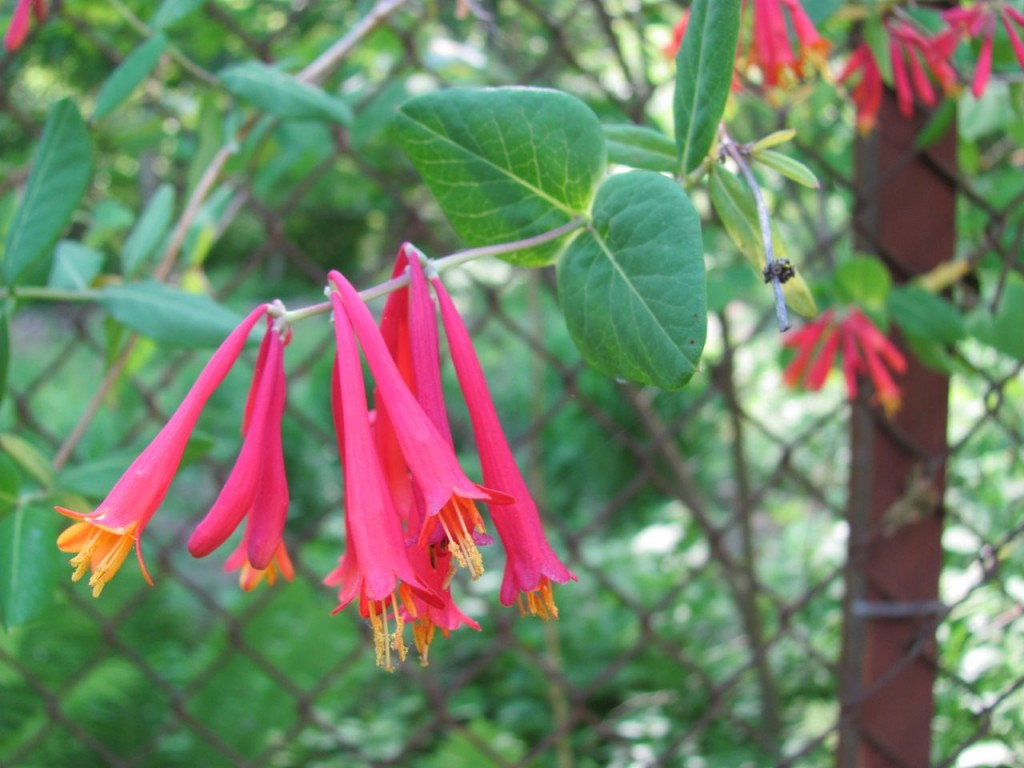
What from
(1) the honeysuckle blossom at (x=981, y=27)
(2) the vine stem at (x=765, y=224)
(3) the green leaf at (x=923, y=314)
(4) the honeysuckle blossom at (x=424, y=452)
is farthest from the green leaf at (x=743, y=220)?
(3) the green leaf at (x=923, y=314)

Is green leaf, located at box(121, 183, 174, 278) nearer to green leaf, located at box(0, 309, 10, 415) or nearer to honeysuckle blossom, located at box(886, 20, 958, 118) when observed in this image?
green leaf, located at box(0, 309, 10, 415)

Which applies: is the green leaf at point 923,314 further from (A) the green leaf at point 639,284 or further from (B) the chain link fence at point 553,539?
(A) the green leaf at point 639,284

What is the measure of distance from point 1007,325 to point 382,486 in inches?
18.6

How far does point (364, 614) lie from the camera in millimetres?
286

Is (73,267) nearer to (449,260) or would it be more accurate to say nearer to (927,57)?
(449,260)

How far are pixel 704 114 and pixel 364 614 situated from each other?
0.19 m

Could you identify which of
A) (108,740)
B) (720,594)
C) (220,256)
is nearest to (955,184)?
(720,594)

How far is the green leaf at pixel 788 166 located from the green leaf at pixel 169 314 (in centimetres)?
24

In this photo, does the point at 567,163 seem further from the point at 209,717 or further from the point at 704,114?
the point at 209,717

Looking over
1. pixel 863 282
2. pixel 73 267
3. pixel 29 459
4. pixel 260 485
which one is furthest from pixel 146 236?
pixel 863 282

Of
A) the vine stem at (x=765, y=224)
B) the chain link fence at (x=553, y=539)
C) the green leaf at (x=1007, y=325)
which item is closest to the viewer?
the vine stem at (x=765, y=224)

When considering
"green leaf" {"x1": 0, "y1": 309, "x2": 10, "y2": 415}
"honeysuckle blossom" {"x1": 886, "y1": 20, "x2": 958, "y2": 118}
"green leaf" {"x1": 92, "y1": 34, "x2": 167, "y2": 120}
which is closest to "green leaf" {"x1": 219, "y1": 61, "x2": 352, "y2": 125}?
"green leaf" {"x1": 92, "y1": 34, "x2": 167, "y2": 120}

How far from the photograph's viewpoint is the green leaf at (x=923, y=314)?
23.9 inches

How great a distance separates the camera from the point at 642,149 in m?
0.38
